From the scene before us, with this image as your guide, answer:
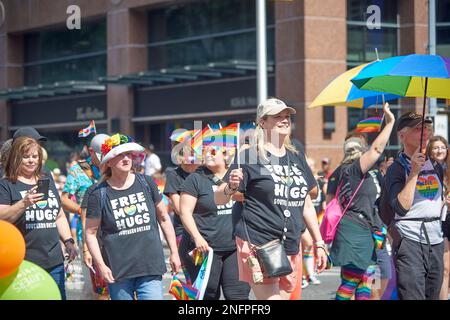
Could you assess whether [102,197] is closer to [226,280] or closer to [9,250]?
[9,250]

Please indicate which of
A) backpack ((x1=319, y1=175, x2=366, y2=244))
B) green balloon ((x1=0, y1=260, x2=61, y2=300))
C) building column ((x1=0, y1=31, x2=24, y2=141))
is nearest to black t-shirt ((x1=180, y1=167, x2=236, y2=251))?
backpack ((x1=319, y1=175, x2=366, y2=244))

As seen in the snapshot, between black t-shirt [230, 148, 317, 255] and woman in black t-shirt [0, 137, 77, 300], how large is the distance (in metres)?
1.38

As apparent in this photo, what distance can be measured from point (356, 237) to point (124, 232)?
292 cm

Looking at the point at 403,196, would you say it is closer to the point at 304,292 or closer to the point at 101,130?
the point at 304,292

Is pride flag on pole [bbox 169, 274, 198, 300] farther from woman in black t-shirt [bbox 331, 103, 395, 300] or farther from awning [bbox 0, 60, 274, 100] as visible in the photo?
awning [bbox 0, 60, 274, 100]

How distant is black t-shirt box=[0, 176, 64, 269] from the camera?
6.98m

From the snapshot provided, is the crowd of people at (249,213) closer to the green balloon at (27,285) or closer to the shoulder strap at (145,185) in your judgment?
the shoulder strap at (145,185)

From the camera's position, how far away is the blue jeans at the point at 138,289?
684cm

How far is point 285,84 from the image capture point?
24.2m

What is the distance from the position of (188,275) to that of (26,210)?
5.95ft

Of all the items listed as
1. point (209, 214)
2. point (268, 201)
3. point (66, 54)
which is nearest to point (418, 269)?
point (268, 201)

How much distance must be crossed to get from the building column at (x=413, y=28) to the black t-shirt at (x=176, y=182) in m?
16.4

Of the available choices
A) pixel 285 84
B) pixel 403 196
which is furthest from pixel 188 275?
pixel 285 84

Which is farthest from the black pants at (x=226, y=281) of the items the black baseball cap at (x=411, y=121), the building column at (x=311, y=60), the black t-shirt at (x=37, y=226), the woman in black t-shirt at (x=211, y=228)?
the building column at (x=311, y=60)
